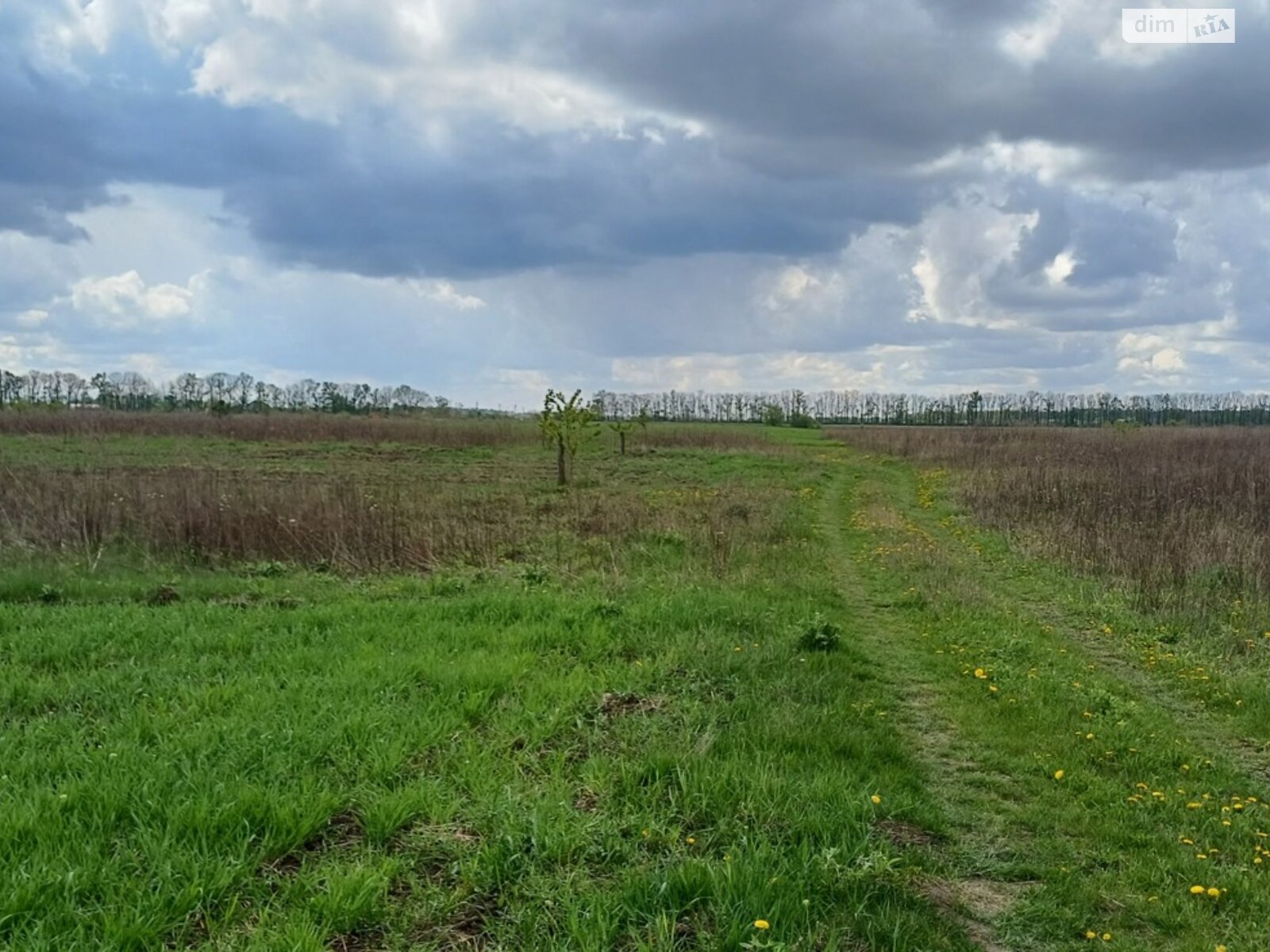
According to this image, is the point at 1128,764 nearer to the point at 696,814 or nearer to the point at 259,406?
the point at 696,814

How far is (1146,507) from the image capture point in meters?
15.3

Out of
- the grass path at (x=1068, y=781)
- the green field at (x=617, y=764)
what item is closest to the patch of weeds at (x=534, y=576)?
the green field at (x=617, y=764)

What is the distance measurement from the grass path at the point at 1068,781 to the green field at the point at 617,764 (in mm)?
24

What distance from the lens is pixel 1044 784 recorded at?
480 cm

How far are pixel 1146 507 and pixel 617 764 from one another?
582 inches

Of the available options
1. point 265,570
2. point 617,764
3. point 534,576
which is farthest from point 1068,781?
point 265,570

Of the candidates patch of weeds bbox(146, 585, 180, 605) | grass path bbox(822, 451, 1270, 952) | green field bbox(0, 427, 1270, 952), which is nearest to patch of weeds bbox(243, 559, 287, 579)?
green field bbox(0, 427, 1270, 952)

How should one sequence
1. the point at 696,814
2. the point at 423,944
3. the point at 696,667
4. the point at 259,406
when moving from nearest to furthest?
the point at 423,944, the point at 696,814, the point at 696,667, the point at 259,406

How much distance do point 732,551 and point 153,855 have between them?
982 cm

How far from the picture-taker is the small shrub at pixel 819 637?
7.34 metres

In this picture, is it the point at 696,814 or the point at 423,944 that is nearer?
the point at 423,944

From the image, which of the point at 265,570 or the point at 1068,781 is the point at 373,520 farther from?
the point at 1068,781

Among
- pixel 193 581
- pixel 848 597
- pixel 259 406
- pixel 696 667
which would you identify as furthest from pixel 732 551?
pixel 259 406

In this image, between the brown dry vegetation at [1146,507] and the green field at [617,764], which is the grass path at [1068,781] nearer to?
the green field at [617,764]
